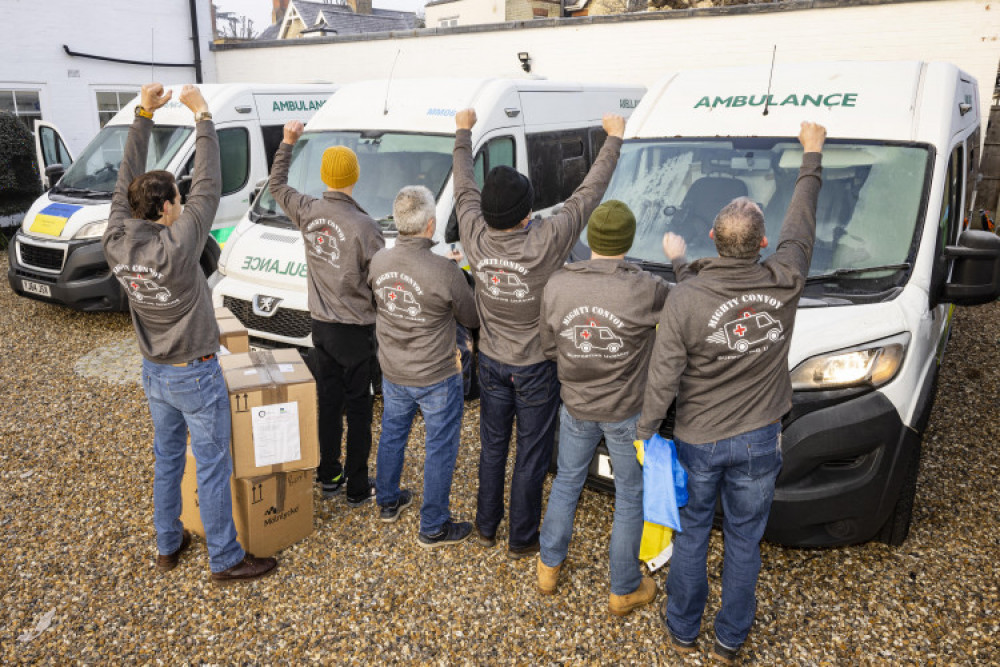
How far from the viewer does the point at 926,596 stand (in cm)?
350

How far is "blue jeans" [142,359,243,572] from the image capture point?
3.36 meters

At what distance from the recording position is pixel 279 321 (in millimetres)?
5383

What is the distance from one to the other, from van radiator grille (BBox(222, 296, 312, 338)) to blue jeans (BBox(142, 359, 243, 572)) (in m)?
1.75

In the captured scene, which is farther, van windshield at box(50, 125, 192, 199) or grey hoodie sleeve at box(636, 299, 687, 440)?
van windshield at box(50, 125, 192, 199)

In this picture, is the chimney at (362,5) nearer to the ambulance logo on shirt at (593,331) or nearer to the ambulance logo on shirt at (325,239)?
the ambulance logo on shirt at (325,239)

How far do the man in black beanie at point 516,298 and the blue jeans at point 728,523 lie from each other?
2.60ft

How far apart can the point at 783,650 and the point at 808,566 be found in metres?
0.66

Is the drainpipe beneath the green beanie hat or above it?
above

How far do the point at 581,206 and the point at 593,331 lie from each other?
669 mm

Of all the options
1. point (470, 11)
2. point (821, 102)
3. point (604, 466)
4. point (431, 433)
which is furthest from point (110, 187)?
point (470, 11)

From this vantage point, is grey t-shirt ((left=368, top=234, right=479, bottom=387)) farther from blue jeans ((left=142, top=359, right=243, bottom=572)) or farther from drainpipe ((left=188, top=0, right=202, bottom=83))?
drainpipe ((left=188, top=0, right=202, bottom=83))

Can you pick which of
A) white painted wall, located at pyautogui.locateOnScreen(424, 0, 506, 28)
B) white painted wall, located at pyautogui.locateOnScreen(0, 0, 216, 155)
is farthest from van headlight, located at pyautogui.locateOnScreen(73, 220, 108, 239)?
white painted wall, located at pyautogui.locateOnScreen(424, 0, 506, 28)

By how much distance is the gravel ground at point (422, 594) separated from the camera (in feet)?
10.6

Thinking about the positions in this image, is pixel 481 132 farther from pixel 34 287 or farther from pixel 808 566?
pixel 34 287
